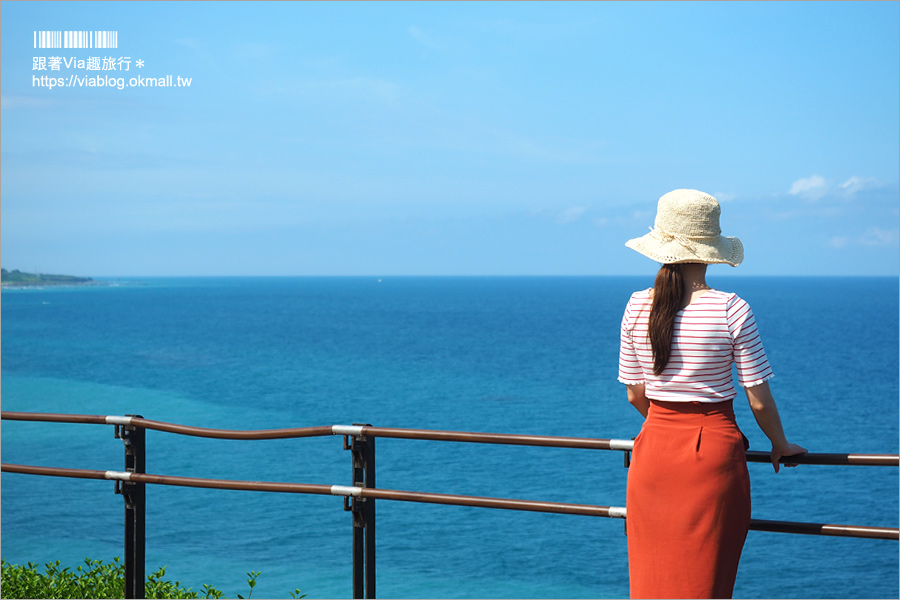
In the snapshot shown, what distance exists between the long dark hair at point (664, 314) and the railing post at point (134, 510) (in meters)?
2.35

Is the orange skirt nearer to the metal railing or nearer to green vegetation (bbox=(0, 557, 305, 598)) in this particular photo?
the metal railing

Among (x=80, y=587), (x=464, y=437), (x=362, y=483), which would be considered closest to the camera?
(x=464, y=437)

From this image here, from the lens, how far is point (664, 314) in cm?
257

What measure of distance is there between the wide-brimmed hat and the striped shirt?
0.14m

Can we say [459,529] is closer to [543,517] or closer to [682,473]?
[543,517]

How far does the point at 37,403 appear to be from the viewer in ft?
161

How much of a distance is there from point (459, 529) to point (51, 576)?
84.1 ft

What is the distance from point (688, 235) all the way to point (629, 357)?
459 millimetres

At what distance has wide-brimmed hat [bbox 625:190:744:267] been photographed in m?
2.60

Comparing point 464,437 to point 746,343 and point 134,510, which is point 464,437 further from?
point 134,510

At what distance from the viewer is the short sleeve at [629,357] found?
2.69 meters

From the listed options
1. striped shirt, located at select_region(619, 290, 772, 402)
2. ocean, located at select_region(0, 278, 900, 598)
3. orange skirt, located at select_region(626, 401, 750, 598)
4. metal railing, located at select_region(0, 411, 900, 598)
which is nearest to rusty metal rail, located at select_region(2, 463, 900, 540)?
metal railing, located at select_region(0, 411, 900, 598)

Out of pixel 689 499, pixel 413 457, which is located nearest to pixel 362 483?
pixel 689 499

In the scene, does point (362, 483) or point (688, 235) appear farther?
point (362, 483)
